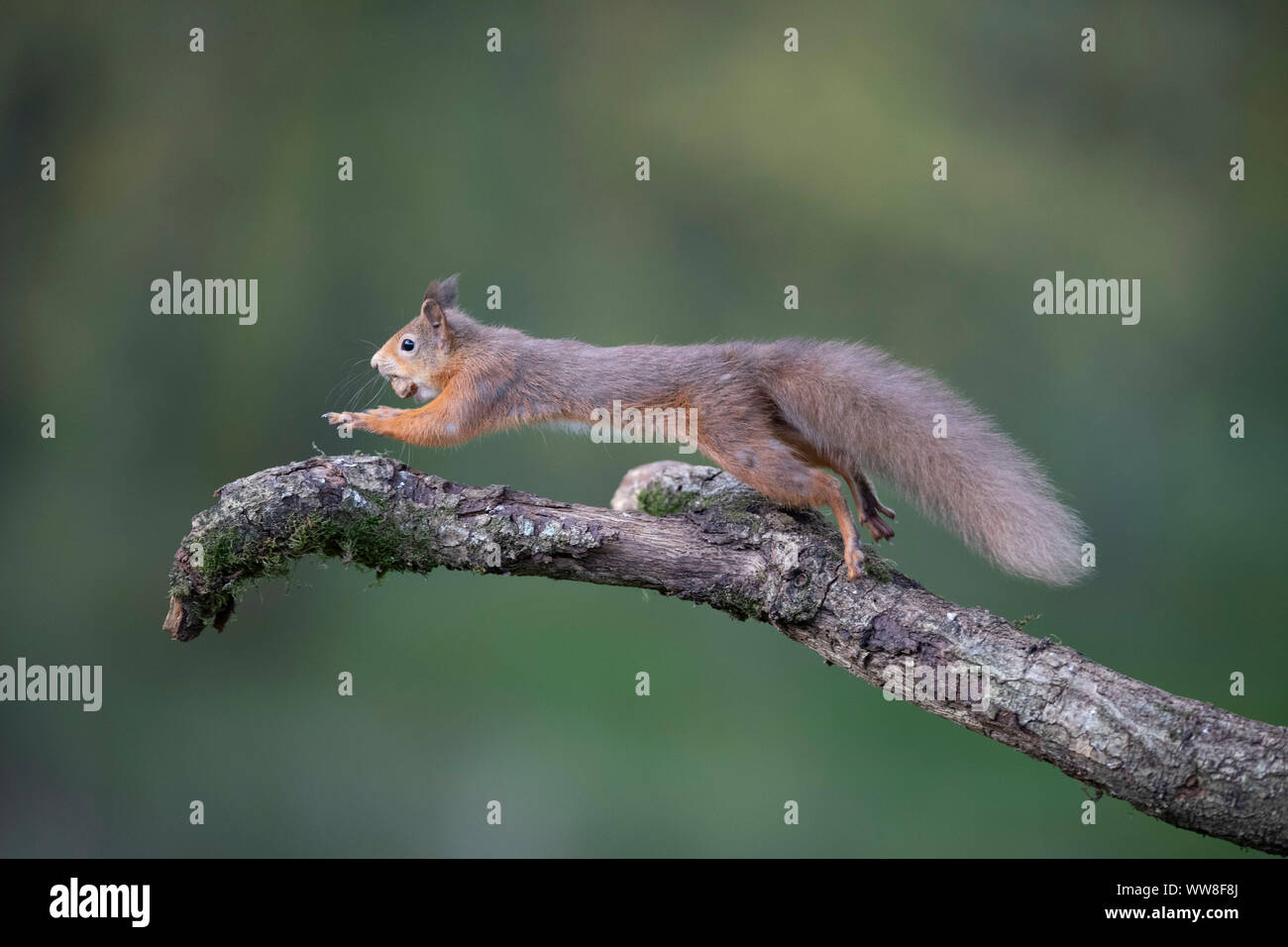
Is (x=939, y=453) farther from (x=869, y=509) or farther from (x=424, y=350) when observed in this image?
(x=424, y=350)

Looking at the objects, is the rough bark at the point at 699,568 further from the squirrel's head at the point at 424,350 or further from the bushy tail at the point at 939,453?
the squirrel's head at the point at 424,350

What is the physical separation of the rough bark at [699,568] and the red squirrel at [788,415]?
179mm

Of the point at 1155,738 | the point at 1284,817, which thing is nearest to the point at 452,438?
the point at 1155,738

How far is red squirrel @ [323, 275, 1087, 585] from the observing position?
3652 millimetres

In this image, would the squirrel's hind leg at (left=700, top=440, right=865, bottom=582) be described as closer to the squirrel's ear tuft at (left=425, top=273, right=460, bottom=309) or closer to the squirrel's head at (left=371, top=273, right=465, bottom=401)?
the squirrel's head at (left=371, top=273, right=465, bottom=401)

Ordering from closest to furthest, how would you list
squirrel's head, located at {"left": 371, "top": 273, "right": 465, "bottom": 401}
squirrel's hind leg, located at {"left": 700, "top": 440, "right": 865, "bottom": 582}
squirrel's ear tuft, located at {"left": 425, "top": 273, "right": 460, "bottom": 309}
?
squirrel's hind leg, located at {"left": 700, "top": 440, "right": 865, "bottom": 582} → squirrel's head, located at {"left": 371, "top": 273, "right": 465, "bottom": 401} → squirrel's ear tuft, located at {"left": 425, "top": 273, "right": 460, "bottom": 309}

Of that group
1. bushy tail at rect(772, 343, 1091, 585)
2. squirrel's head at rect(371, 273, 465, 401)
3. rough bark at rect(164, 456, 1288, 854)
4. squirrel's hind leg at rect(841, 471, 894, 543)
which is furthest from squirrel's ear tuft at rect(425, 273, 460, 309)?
squirrel's hind leg at rect(841, 471, 894, 543)

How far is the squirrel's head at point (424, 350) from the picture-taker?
444cm

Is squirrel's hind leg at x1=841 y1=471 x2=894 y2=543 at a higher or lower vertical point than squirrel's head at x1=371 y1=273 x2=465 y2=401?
lower

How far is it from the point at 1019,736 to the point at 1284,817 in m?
0.69

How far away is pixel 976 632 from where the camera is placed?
3.45 m

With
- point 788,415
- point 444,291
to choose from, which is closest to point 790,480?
point 788,415

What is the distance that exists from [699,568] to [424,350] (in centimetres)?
150

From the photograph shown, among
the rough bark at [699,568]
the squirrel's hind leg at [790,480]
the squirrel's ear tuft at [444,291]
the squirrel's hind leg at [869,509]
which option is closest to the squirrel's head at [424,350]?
the squirrel's ear tuft at [444,291]
